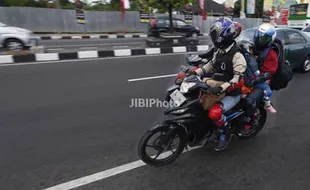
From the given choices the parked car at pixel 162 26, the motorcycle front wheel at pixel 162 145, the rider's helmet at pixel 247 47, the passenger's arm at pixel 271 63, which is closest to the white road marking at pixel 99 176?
the motorcycle front wheel at pixel 162 145

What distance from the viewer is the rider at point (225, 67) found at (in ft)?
9.68

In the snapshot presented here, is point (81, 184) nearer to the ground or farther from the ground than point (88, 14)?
nearer to the ground

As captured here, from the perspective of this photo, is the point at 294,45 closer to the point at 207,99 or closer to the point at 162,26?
the point at 207,99

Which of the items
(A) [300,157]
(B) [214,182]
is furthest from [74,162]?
(A) [300,157]

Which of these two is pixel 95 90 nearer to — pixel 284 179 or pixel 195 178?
pixel 195 178

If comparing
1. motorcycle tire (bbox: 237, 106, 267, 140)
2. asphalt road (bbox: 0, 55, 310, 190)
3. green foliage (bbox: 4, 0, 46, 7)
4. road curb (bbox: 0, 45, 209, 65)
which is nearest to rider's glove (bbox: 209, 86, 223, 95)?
asphalt road (bbox: 0, 55, 310, 190)

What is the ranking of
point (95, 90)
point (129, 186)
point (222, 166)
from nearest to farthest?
1. point (129, 186)
2. point (222, 166)
3. point (95, 90)

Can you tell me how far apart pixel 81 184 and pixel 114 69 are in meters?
5.65

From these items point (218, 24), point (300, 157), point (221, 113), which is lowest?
point (300, 157)

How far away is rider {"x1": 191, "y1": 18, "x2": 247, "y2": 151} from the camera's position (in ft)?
9.68

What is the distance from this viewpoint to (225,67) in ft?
10.4

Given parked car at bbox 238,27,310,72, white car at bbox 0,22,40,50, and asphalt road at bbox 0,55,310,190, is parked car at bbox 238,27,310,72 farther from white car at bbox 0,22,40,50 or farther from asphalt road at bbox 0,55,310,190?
white car at bbox 0,22,40,50

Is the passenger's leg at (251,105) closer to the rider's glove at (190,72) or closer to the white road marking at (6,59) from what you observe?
the rider's glove at (190,72)

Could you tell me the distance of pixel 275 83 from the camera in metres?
3.67
